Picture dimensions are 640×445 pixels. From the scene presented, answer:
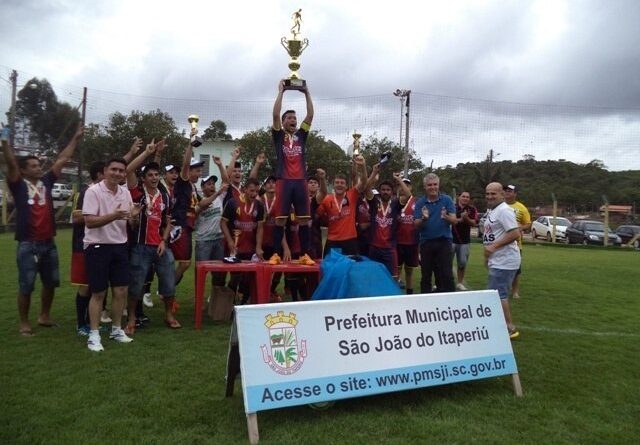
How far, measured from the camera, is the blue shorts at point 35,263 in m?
5.47

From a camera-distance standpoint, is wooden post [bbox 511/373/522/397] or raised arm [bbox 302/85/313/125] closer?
wooden post [bbox 511/373/522/397]

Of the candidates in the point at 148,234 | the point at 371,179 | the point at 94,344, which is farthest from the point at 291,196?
the point at 94,344

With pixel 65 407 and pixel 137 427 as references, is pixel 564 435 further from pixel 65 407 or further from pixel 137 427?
pixel 65 407

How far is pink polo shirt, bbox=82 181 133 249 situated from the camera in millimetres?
4965

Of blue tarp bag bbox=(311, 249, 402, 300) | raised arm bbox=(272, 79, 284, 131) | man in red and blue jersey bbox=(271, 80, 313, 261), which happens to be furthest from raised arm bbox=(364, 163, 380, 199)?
blue tarp bag bbox=(311, 249, 402, 300)

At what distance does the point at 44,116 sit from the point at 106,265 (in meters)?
23.3

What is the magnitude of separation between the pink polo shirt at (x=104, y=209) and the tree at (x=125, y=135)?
25066mm

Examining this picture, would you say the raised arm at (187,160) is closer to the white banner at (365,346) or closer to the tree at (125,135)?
the white banner at (365,346)

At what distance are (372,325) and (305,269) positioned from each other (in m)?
2.31

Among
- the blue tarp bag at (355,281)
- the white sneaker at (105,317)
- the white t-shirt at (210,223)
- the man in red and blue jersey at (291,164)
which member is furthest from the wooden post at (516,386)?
the white sneaker at (105,317)

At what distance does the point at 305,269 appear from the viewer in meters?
6.03

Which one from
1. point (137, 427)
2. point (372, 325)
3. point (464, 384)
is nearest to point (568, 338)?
point (464, 384)

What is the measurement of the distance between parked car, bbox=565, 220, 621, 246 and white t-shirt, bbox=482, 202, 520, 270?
23.0 m

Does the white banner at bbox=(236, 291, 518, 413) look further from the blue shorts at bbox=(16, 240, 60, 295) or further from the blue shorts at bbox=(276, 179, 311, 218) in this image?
the blue shorts at bbox=(16, 240, 60, 295)
